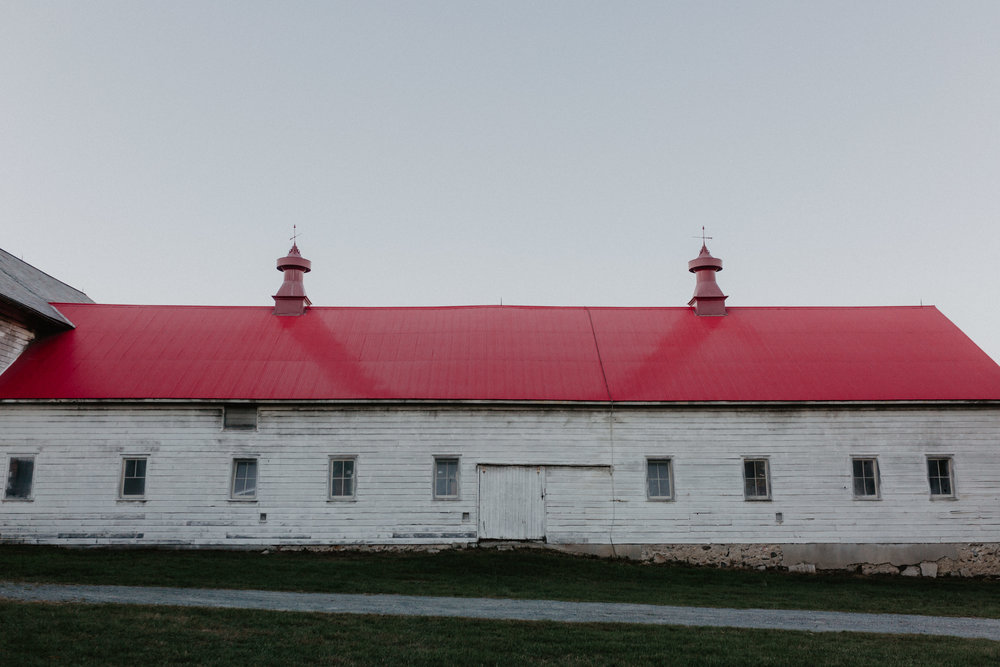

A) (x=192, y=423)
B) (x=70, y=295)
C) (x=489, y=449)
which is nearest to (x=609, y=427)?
(x=489, y=449)

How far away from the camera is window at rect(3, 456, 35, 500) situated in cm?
2022

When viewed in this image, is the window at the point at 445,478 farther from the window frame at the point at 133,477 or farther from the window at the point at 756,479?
the window at the point at 756,479

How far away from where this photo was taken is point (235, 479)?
20625 mm

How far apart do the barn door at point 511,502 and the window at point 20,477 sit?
11596 millimetres

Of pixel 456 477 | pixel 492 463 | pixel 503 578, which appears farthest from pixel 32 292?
pixel 503 578

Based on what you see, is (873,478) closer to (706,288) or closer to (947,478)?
(947,478)

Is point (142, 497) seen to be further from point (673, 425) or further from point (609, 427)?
point (673, 425)

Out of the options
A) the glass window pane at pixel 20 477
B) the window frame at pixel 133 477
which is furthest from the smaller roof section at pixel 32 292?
the window frame at pixel 133 477

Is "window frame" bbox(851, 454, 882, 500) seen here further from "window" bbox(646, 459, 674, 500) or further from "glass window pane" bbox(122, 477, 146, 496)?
"glass window pane" bbox(122, 477, 146, 496)

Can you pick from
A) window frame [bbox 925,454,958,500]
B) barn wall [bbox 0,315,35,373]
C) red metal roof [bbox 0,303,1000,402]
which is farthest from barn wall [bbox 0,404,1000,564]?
barn wall [bbox 0,315,35,373]

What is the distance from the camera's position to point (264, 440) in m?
20.8

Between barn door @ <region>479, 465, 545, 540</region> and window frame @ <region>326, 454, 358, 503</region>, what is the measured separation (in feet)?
10.7

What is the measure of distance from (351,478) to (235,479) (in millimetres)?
3008

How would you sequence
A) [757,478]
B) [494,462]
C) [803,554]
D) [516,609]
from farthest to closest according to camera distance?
[757,478]
[494,462]
[803,554]
[516,609]
